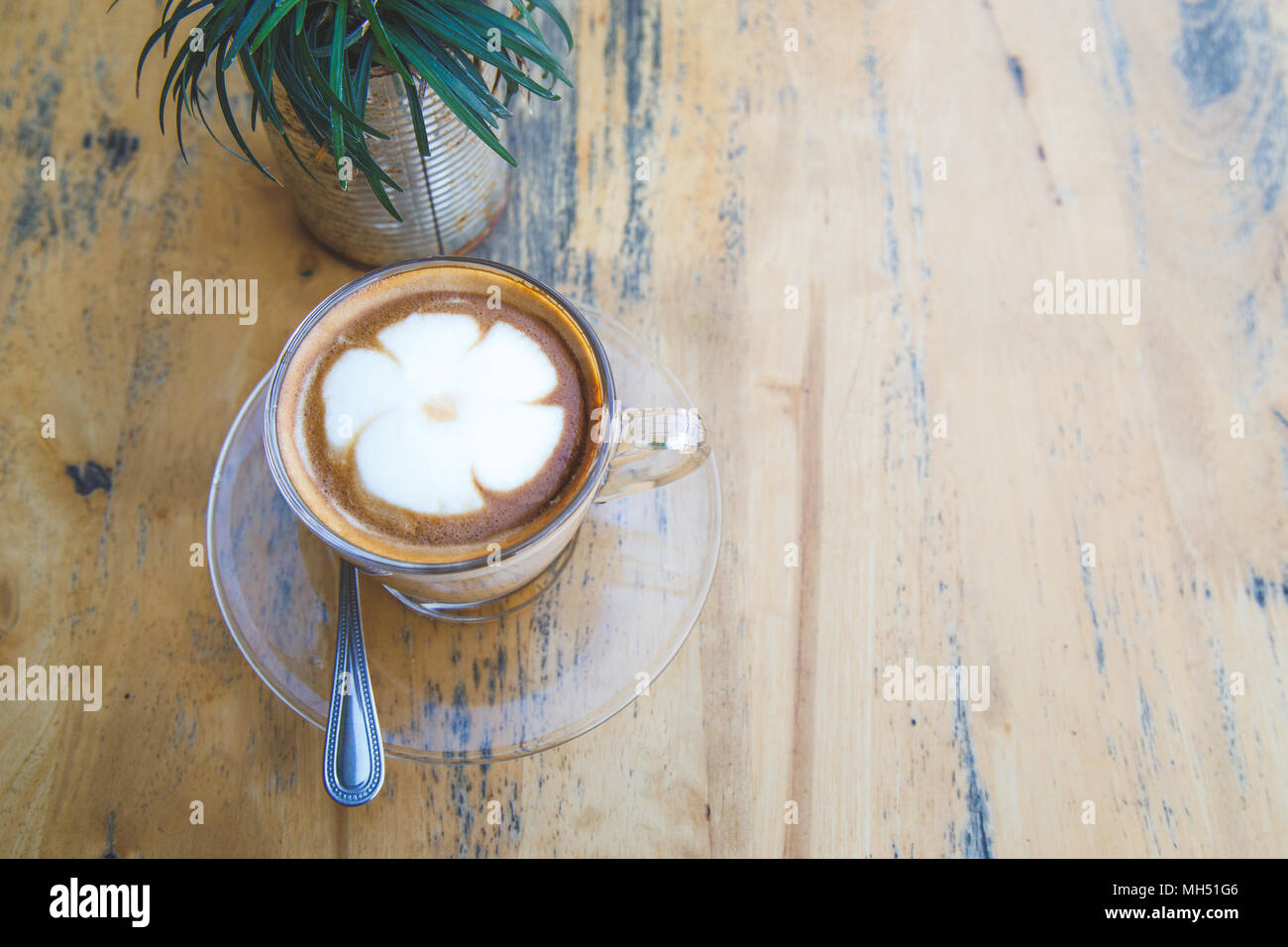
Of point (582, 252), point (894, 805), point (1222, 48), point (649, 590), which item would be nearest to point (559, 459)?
point (649, 590)

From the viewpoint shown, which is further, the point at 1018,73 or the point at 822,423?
the point at 1018,73

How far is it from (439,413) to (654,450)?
0.17m

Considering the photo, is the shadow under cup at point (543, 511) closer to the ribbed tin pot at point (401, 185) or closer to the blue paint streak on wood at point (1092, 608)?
the ribbed tin pot at point (401, 185)

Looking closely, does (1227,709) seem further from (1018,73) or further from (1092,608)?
(1018,73)

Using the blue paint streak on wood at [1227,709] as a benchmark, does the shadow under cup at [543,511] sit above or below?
above

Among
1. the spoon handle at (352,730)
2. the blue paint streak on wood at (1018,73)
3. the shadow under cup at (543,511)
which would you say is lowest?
the spoon handle at (352,730)

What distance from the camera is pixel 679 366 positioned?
917 millimetres

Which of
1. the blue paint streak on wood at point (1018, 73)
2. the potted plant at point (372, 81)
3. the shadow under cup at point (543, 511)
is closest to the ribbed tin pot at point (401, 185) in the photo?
the potted plant at point (372, 81)

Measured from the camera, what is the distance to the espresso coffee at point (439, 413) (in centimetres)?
71

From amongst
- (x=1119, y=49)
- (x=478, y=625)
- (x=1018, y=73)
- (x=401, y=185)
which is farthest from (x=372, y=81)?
(x=1119, y=49)

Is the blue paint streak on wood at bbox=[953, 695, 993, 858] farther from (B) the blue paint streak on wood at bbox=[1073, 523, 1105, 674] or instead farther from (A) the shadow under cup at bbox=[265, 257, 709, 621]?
(A) the shadow under cup at bbox=[265, 257, 709, 621]

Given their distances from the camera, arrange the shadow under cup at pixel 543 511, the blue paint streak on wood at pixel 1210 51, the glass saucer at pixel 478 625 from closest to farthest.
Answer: the shadow under cup at pixel 543 511, the glass saucer at pixel 478 625, the blue paint streak on wood at pixel 1210 51

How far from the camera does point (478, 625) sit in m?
0.82

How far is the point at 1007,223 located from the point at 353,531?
2.33 ft
